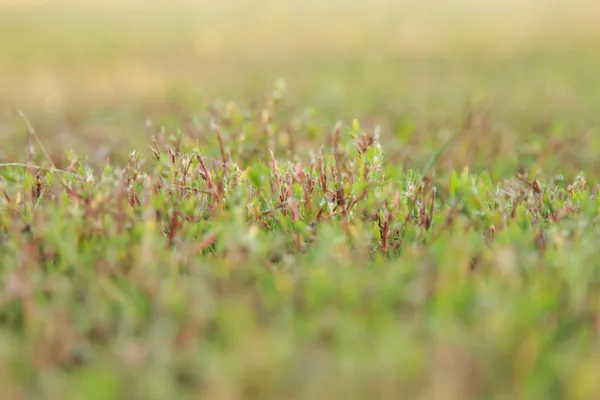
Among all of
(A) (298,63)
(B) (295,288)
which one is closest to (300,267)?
(B) (295,288)

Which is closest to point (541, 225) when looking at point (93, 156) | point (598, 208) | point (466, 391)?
point (598, 208)

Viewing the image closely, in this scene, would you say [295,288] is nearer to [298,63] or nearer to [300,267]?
[300,267]

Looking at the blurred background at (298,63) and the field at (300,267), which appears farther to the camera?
the blurred background at (298,63)

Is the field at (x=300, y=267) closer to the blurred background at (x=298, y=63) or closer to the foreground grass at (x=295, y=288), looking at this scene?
the foreground grass at (x=295, y=288)

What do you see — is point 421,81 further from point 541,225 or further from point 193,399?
point 193,399

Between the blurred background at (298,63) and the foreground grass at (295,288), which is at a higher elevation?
the foreground grass at (295,288)

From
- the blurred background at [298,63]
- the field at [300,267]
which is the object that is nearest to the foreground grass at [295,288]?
the field at [300,267]
